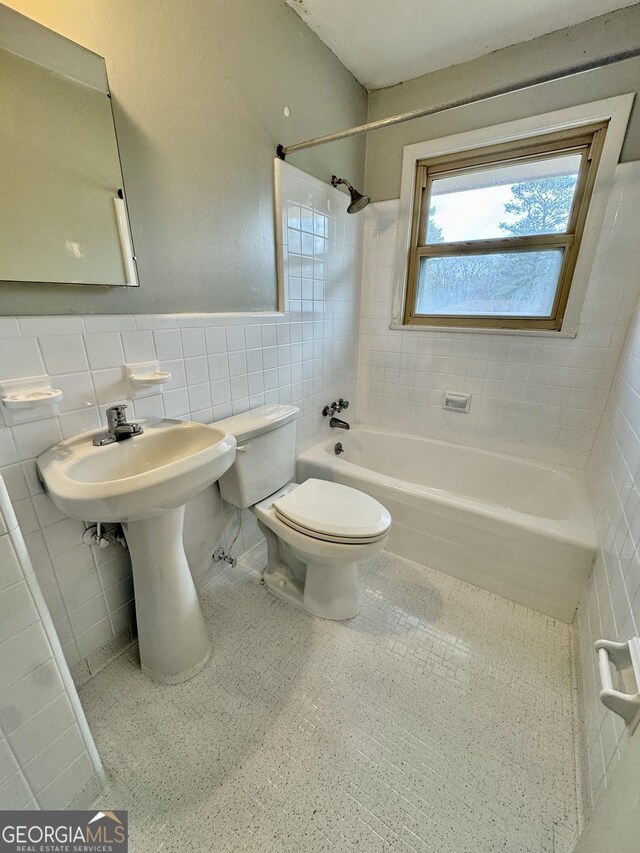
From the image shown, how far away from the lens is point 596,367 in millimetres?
1643

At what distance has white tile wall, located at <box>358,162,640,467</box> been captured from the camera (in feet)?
5.01

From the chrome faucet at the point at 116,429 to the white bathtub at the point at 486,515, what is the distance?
0.97 meters

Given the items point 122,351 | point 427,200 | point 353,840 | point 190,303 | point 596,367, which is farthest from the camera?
point 427,200

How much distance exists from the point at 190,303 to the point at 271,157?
754 millimetres

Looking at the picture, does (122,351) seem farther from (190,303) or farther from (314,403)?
(314,403)

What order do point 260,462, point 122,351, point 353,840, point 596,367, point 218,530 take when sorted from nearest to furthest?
1. point 353,840
2. point 122,351
3. point 260,462
4. point 218,530
5. point 596,367

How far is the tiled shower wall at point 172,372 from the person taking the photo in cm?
89

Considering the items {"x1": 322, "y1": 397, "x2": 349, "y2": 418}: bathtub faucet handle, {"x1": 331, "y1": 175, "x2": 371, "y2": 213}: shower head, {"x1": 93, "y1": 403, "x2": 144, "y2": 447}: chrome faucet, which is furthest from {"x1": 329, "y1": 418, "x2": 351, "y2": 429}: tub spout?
{"x1": 93, "y1": 403, "x2": 144, "y2": 447}: chrome faucet

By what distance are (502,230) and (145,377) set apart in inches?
74.4

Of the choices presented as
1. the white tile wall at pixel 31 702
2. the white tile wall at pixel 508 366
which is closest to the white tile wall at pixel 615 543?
the white tile wall at pixel 508 366

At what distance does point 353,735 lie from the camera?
987 millimetres

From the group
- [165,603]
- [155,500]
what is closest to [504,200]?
[155,500]

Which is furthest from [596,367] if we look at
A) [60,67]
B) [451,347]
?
[60,67]

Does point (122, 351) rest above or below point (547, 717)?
above
